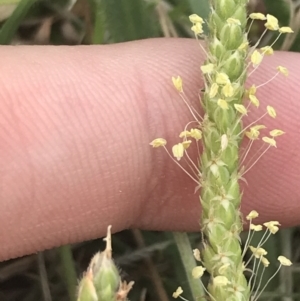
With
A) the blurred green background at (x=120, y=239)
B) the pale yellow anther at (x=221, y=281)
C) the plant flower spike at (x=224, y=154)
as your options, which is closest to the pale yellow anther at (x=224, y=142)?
the plant flower spike at (x=224, y=154)

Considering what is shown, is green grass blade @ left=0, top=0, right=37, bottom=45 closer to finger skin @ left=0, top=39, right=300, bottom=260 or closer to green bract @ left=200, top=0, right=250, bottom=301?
finger skin @ left=0, top=39, right=300, bottom=260

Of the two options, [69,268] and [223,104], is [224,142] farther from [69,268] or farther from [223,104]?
[69,268]

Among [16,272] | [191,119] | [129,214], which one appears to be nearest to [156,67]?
[191,119]

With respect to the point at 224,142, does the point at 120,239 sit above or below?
below

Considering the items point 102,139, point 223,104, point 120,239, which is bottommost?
point 120,239

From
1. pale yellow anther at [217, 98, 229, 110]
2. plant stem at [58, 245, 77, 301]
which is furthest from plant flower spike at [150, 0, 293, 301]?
plant stem at [58, 245, 77, 301]

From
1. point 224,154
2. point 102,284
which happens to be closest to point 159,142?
point 224,154
